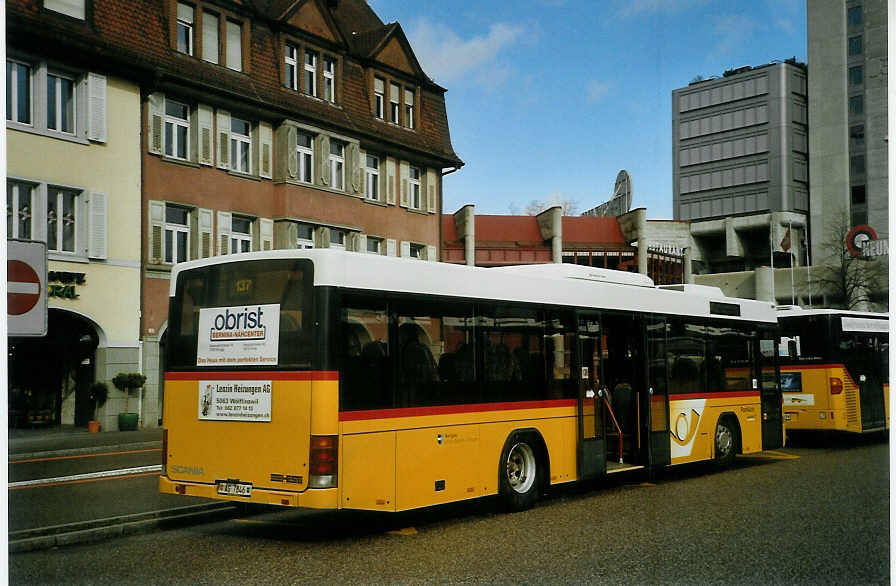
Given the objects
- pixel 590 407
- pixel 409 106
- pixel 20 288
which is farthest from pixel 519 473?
pixel 20 288

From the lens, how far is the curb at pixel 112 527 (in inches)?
348

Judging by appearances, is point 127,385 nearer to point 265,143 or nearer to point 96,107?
point 96,107

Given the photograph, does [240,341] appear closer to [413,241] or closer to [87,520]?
[87,520]

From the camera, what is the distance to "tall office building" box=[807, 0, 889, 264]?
9.87 meters

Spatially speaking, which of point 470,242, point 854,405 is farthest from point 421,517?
point 854,405

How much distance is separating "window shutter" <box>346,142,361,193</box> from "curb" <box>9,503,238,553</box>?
4.40 metres

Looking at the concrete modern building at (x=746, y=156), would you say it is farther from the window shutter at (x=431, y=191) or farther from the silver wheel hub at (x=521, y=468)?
the silver wheel hub at (x=521, y=468)

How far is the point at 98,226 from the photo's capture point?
11641mm

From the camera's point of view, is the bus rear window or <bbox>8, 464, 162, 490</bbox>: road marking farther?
<bbox>8, 464, 162, 490</bbox>: road marking

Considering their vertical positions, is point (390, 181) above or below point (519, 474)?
above

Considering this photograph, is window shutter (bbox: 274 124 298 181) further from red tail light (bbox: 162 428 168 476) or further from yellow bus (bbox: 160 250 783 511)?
red tail light (bbox: 162 428 168 476)

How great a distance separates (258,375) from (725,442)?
8116mm

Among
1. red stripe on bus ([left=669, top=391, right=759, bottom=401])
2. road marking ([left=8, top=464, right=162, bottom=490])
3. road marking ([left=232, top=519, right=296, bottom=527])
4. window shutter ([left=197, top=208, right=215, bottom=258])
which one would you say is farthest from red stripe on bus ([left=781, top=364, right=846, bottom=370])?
road marking ([left=8, top=464, right=162, bottom=490])

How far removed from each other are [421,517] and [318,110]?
17.3 feet
